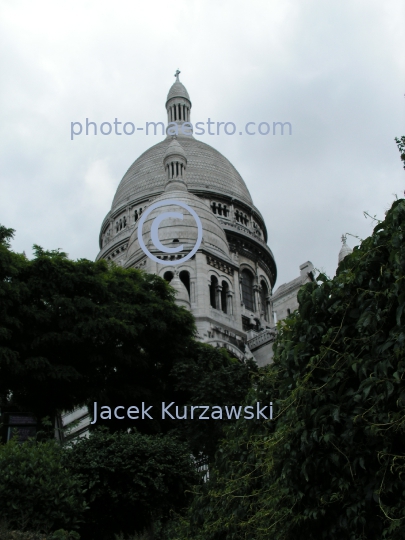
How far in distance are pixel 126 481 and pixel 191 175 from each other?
189ft

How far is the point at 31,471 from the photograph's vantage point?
13.0 meters

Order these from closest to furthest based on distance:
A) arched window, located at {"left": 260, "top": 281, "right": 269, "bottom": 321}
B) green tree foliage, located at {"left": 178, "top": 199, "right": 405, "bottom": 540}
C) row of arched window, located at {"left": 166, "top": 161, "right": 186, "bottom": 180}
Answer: green tree foliage, located at {"left": 178, "top": 199, "right": 405, "bottom": 540}, row of arched window, located at {"left": 166, "top": 161, "right": 186, "bottom": 180}, arched window, located at {"left": 260, "top": 281, "right": 269, "bottom": 321}

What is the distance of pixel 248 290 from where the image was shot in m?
63.6

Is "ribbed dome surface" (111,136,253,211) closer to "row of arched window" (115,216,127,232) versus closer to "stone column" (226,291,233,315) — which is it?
"row of arched window" (115,216,127,232)

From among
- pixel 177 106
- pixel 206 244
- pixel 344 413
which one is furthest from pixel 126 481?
pixel 177 106

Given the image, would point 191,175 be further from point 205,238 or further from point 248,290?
point 205,238

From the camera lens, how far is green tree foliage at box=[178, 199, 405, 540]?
838 centimetres

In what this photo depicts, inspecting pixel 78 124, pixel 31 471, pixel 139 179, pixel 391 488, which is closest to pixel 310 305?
pixel 391 488

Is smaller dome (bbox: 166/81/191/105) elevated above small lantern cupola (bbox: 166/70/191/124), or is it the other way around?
smaller dome (bbox: 166/81/191/105)

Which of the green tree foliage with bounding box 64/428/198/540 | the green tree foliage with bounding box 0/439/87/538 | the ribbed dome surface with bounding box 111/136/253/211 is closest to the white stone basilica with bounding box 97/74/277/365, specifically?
the ribbed dome surface with bounding box 111/136/253/211

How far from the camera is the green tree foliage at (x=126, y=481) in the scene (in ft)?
47.9

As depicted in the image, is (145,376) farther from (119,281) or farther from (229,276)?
(229,276)

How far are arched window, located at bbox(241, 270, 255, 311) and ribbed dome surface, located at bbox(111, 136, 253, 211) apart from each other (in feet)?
30.8

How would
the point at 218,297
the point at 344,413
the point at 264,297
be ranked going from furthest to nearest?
the point at 264,297 → the point at 218,297 → the point at 344,413
